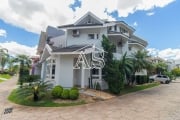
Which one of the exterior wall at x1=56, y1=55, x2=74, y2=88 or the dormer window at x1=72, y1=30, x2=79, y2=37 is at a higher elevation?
the dormer window at x1=72, y1=30, x2=79, y2=37

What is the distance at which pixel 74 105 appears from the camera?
11.1 metres

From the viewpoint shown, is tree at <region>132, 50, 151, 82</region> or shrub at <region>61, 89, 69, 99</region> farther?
tree at <region>132, 50, 151, 82</region>

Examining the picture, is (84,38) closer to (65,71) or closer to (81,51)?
(81,51)

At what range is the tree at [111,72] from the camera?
15.3m

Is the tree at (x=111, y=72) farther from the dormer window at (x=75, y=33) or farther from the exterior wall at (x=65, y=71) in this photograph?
the dormer window at (x=75, y=33)

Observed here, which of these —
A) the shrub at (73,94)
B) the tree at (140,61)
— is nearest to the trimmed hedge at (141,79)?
the tree at (140,61)

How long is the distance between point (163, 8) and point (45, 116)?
1787 centimetres

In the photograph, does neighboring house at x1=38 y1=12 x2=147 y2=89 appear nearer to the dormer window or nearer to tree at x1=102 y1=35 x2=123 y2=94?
the dormer window

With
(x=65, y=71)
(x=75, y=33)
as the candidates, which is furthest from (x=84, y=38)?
(x=65, y=71)

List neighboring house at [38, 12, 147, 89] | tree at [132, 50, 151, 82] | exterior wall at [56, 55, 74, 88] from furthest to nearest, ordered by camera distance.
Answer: tree at [132, 50, 151, 82], exterior wall at [56, 55, 74, 88], neighboring house at [38, 12, 147, 89]

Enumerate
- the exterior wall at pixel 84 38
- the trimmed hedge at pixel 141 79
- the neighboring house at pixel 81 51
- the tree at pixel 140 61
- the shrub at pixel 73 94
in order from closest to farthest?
the shrub at pixel 73 94 < the neighboring house at pixel 81 51 < the exterior wall at pixel 84 38 < the tree at pixel 140 61 < the trimmed hedge at pixel 141 79

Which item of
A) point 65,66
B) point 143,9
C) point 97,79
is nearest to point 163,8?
point 143,9

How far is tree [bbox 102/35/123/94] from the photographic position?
15.3 meters

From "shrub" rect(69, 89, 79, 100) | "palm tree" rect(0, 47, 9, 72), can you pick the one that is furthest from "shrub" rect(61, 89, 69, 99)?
"palm tree" rect(0, 47, 9, 72)
